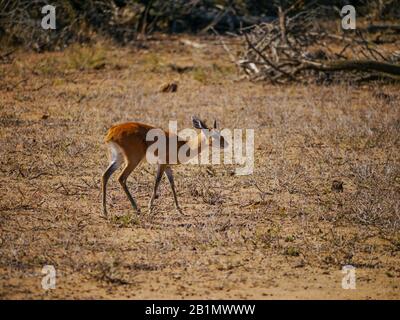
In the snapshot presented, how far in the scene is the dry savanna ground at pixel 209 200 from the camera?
564 cm

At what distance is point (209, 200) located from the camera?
7.51 metres

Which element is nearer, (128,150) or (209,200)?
(128,150)

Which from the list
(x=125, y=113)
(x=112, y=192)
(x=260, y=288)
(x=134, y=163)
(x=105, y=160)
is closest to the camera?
(x=260, y=288)

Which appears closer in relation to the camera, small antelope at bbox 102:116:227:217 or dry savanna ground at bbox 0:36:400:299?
dry savanna ground at bbox 0:36:400:299

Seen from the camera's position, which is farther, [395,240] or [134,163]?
[134,163]

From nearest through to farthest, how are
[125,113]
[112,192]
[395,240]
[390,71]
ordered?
1. [395,240]
2. [112,192]
3. [125,113]
4. [390,71]

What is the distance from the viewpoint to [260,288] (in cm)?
554

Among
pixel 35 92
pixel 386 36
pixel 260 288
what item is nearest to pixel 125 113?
pixel 35 92

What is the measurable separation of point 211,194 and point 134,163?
35.9 inches

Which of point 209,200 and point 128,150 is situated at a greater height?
point 128,150

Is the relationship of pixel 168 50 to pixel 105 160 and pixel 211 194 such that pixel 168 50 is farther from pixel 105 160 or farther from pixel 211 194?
pixel 211 194

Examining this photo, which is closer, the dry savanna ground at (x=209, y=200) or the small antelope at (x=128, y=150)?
the dry savanna ground at (x=209, y=200)

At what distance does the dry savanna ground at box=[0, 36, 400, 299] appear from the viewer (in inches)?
222

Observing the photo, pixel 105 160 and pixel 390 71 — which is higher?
pixel 390 71
